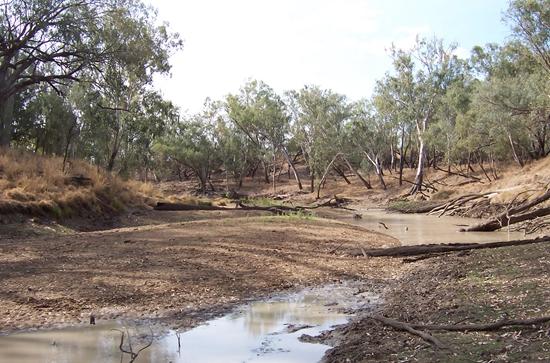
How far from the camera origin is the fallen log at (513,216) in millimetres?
17078

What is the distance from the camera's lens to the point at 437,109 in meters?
48.2

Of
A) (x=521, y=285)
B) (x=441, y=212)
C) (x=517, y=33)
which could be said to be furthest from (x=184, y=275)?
(x=517, y=33)

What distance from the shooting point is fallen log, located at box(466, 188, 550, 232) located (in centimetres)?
1708

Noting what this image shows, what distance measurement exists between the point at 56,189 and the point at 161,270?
34.4 feet

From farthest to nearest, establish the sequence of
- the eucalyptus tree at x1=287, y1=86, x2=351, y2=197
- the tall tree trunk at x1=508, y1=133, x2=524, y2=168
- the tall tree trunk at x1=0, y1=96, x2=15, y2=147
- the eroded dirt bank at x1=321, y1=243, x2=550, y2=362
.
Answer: the eucalyptus tree at x1=287, y1=86, x2=351, y2=197 → the tall tree trunk at x1=508, y1=133, x2=524, y2=168 → the tall tree trunk at x1=0, y1=96, x2=15, y2=147 → the eroded dirt bank at x1=321, y1=243, x2=550, y2=362

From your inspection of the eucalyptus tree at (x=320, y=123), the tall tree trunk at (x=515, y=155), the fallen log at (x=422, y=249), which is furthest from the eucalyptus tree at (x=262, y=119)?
the fallen log at (x=422, y=249)

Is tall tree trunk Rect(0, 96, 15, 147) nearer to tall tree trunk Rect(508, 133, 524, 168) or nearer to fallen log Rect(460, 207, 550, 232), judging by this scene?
fallen log Rect(460, 207, 550, 232)

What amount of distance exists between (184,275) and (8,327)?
11.5 ft

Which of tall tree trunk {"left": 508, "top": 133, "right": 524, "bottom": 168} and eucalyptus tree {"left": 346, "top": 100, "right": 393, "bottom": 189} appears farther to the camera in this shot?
eucalyptus tree {"left": 346, "top": 100, "right": 393, "bottom": 189}

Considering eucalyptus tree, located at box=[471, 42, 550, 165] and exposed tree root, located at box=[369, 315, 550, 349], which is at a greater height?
eucalyptus tree, located at box=[471, 42, 550, 165]

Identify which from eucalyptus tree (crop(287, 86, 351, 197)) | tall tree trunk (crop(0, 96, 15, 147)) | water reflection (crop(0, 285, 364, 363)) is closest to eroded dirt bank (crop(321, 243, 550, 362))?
water reflection (crop(0, 285, 364, 363))

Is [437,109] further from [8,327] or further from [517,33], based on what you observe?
[8,327]

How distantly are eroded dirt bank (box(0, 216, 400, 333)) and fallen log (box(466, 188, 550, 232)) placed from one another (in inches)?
207

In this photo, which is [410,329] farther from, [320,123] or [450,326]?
[320,123]
